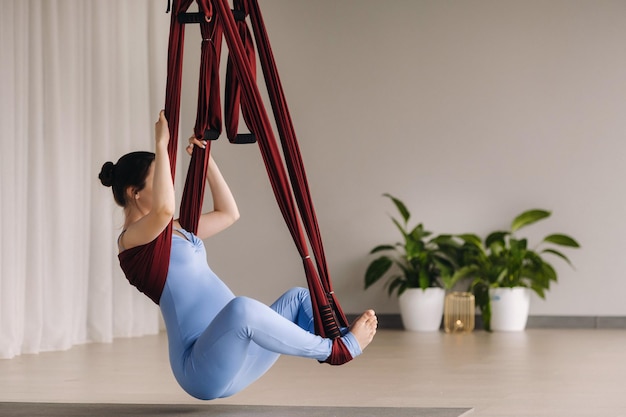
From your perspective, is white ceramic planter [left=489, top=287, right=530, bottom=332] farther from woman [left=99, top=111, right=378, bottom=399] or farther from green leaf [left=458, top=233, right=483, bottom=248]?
woman [left=99, top=111, right=378, bottom=399]

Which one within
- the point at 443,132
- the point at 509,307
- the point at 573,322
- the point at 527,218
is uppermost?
the point at 443,132

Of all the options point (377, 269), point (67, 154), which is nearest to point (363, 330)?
point (67, 154)

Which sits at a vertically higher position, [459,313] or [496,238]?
[496,238]

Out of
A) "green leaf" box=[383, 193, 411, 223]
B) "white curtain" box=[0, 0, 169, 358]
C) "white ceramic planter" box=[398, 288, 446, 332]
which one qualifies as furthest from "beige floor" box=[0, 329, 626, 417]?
"green leaf" box=[383, 193, 411, 223]

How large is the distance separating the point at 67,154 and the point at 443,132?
263 cm

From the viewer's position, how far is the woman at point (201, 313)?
8.66 ft

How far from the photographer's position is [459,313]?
20.6ft

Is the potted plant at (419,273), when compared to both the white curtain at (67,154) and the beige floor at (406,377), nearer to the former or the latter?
the beige floor at (406,377)

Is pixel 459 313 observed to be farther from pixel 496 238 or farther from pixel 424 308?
pixel 496 238

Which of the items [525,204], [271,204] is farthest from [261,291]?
[525,204]

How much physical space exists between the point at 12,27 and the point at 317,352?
120 inches

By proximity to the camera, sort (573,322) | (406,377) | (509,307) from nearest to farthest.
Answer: (406,377)
(509,307)
(573,322)

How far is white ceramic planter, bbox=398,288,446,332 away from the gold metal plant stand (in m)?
0.08

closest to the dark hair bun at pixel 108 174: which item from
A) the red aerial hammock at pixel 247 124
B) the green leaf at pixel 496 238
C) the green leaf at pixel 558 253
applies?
the red aerial hammock at pixel 247 124
